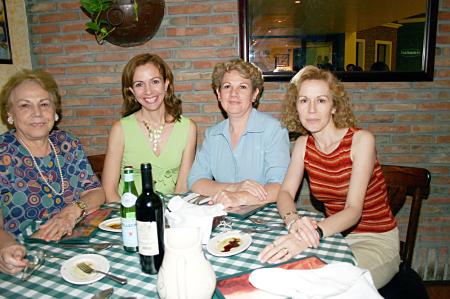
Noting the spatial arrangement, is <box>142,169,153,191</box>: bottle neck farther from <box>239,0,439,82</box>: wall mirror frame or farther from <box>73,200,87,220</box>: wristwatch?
<box>239,0,439,82</box>: wall mirror frame

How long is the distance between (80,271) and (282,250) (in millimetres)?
658

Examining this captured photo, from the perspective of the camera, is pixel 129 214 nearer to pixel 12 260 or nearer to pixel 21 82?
pixel 12 260

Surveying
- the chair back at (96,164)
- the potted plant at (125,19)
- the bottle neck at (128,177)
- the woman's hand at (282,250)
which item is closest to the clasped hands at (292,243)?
the woman's hand at (282,250)

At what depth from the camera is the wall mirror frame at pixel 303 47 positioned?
257cm

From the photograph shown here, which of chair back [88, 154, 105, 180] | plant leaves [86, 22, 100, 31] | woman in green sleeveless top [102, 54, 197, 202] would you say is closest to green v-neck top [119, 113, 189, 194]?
woman in green sleeveless top [102, 54, 197, 202]

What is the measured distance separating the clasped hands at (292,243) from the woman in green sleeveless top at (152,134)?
1170 millimetres

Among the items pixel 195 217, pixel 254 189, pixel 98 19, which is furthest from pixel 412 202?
pixel 98 19

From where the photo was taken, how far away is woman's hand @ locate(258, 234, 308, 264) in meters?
1.16

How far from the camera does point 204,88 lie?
9.44 ft

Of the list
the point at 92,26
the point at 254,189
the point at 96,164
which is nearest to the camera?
the point at 254,189

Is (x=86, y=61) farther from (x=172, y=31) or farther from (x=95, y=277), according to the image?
(x=95, y=277)

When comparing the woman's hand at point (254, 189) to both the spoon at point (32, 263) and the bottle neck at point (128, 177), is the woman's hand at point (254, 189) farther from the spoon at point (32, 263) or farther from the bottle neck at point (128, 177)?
the spoon at point (32, 263)

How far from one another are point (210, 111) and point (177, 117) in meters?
0.54

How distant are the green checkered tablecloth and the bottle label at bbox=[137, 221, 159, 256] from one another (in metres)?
0.11
